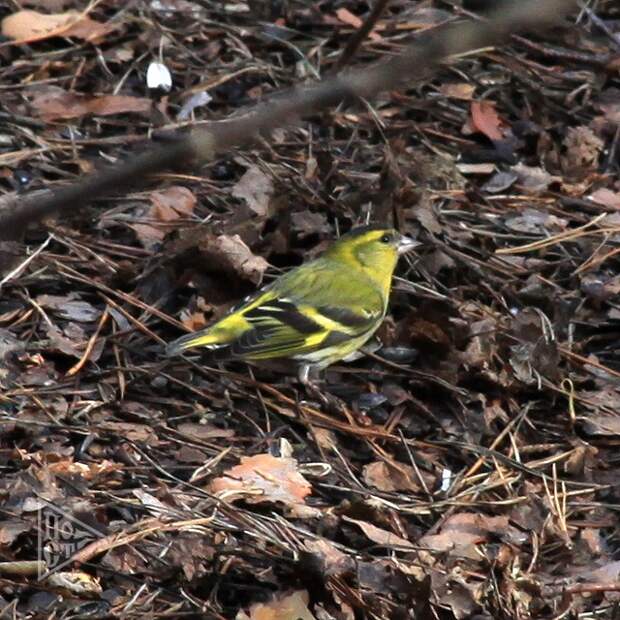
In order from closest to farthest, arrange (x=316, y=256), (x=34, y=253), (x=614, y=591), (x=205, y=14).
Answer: (x=614, y=591) → (x=34, y=253) → (x=316, y=256) → (x=205, y=14)

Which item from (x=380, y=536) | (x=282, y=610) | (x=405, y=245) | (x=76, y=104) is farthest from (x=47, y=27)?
(x=282, y=610)

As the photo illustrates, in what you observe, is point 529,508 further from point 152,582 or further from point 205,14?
point 205,14

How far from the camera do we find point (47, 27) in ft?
22.0

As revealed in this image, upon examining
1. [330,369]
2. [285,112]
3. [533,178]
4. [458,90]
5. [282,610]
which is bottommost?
[330,369]

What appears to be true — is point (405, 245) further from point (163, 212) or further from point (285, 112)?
point (285, 112)

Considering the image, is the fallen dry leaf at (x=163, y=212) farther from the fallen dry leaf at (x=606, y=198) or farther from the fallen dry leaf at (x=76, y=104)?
the fallen dry leaf at (x=606, y=198)

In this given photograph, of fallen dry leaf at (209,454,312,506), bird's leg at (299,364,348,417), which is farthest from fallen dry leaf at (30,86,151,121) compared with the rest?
fallen dry leaf at (209,454,312,506)

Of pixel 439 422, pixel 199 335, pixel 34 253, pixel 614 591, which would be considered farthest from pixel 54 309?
pixel 614 591

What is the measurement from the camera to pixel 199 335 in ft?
15.9

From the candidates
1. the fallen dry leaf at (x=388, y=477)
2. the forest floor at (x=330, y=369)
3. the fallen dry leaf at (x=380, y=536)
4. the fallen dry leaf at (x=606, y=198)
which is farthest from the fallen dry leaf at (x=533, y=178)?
the fallen dry leaf at (x=380, y=536)

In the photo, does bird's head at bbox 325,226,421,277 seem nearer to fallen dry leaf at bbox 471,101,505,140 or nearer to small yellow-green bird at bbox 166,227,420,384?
small yellow-green bird at bbox 166,227,420,384

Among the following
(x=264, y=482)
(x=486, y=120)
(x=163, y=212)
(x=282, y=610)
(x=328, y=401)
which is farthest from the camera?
(x=486, y=120)

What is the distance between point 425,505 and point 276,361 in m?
1.05

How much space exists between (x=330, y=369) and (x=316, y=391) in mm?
319
